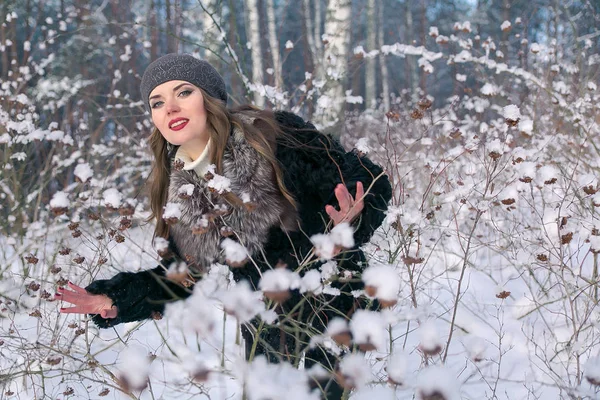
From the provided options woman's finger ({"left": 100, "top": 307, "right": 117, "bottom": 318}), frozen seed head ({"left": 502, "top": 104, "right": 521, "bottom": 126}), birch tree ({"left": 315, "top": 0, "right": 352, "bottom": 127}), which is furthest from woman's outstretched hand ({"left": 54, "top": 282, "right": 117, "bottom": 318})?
birch tree ({"left": 315, "top": 0, "right": 352, "bottom": 127})

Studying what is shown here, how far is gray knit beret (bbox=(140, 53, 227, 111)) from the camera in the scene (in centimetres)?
191

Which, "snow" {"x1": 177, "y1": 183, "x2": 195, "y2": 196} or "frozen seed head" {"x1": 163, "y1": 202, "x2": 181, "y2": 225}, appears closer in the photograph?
"frozen seed head" {"x1": 163, "y1": 202, "x2": 181, "y2": 225}

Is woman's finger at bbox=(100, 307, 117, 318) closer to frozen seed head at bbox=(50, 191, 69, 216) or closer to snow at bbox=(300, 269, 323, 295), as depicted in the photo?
frozen seed head at bbox=(50, 191, 69, 216)

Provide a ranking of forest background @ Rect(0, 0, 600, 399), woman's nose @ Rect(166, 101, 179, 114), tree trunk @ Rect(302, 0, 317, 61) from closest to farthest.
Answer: forest background @ Rect(0, 0, 600, 399), woman's nose @ Rect(166, 101, 179, 114), tree trunk @ Rect(302, 0, 317, 61)

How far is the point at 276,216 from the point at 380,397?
886 millimetres

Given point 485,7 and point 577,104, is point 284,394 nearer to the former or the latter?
point 577,104

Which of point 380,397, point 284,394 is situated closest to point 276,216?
point 380,397

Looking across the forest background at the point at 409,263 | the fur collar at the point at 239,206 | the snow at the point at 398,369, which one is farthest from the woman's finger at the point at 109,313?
the snow at the point at 398,369

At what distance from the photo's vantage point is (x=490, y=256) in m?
3.97

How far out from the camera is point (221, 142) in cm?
185

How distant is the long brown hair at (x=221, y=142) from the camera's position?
185 centimetres

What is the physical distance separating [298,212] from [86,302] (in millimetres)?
833

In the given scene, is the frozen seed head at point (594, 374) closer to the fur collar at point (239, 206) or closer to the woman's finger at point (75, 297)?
the fur collar at point (239, 206)

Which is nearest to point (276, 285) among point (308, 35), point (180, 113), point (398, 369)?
point (398, 369)
